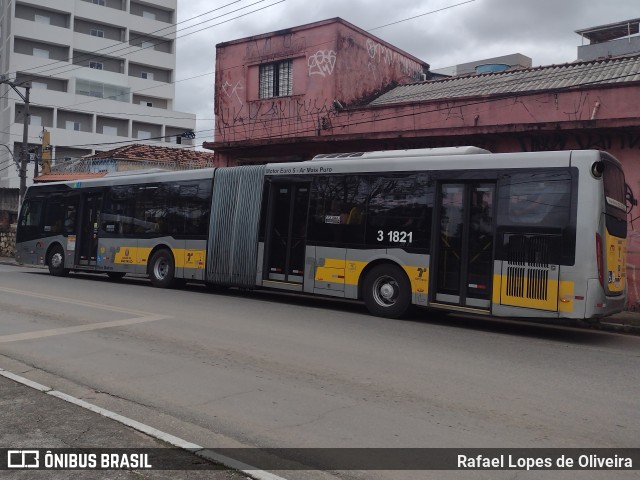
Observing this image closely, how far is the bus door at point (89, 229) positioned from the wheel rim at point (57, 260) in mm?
1036

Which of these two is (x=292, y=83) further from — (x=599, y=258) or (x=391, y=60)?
(x=599, y=258)

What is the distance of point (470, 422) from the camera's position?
5012 millimetres

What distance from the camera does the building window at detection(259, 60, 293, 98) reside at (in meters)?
20.9

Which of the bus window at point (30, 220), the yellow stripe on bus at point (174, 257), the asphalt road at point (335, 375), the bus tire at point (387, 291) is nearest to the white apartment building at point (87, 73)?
the bus window at point (30, 220)

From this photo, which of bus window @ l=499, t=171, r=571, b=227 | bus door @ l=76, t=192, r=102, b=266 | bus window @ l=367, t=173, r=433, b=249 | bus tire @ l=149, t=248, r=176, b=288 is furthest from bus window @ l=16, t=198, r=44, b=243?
bus window @ l=499, t=171, r=571, b=227

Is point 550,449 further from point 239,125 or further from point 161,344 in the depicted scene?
point 239,125

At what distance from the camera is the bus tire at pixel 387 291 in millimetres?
10844

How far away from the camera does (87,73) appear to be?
63.9 meters

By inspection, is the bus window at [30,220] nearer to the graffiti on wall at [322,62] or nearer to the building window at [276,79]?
the building window at [276,79]

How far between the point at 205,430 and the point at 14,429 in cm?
150

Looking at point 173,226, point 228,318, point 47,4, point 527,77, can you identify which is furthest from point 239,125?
point 47,4

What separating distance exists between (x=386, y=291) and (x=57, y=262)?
12.5 metres

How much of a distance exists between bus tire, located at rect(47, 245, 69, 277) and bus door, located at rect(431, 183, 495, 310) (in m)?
13.3

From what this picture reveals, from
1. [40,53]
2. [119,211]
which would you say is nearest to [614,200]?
[119,211]
